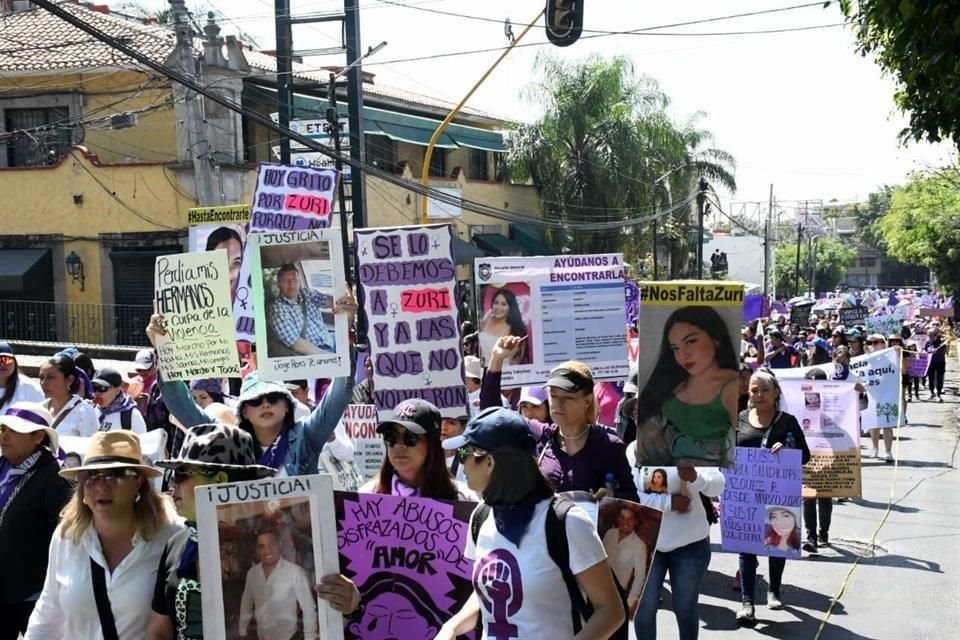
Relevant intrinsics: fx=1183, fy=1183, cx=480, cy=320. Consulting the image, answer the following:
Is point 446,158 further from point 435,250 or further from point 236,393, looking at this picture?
point 435,250

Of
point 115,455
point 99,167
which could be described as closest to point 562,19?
point 115,455

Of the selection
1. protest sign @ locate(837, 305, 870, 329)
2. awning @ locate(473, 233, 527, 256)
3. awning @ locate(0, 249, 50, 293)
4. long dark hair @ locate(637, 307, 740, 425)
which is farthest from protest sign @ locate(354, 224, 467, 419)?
awning @ locate(473, 233, 527, 256)

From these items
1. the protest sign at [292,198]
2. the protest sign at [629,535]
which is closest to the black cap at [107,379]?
the protest sign at [292,198]

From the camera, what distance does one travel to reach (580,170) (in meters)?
41.2

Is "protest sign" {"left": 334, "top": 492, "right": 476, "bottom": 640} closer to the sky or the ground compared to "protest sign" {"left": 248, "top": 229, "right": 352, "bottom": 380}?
closer to the ground

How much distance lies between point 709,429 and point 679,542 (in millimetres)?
902

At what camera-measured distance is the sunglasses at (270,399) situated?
5070 mm

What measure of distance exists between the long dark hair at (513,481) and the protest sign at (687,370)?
2057 millimetres

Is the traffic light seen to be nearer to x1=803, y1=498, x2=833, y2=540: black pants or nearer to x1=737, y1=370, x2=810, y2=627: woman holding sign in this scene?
x1=803, y1=498, x2=833, y2=540: black pants

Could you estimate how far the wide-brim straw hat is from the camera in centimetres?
388

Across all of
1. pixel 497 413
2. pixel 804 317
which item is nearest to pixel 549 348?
pixel 497 413

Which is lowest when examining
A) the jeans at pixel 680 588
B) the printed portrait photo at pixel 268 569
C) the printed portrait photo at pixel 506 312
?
the jeans at pixel 680 588

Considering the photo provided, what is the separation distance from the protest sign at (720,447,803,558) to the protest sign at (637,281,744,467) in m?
2.66

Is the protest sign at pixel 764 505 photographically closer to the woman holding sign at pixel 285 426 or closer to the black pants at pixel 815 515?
the black pants at pixel 815 515
